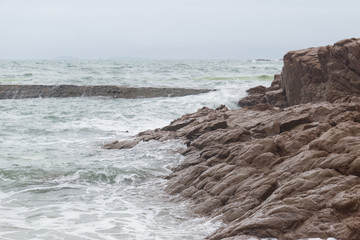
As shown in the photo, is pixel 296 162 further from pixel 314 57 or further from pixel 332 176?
pixel 314 57

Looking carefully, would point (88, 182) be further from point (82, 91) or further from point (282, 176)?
point (82, 91)

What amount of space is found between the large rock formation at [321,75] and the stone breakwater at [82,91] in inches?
440

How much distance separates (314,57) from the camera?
55.2 feet

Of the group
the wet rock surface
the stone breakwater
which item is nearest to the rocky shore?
the wet rock surface

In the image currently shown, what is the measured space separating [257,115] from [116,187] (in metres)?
4.95

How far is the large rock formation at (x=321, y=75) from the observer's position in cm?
1427

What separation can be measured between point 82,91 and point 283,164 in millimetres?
24605

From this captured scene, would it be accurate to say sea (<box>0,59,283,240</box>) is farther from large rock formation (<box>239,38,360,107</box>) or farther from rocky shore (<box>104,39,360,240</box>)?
large rock formation (<box>239,38,360,107</box>)

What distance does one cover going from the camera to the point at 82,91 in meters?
31.4

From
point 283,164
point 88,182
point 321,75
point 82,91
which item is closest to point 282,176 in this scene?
point 283,164

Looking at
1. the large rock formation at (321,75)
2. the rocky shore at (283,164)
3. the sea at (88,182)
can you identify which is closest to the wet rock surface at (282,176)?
the rocky shore at (283,164)

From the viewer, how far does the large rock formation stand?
14.3 metres

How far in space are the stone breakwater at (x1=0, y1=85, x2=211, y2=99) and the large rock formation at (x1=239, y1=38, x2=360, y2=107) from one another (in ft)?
36.7

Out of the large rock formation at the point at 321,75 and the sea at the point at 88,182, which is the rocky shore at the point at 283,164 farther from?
the sea at the point at 88,182
